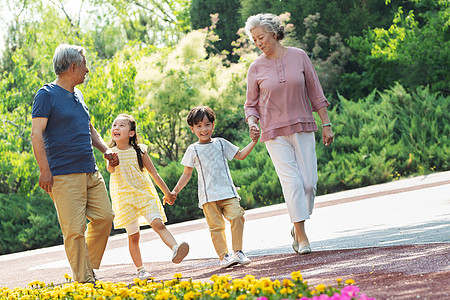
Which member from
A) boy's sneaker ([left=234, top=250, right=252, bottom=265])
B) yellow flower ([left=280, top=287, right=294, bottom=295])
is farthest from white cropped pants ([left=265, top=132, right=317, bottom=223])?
yellow flower ([left=280, top=287, right=294, bottom=295])

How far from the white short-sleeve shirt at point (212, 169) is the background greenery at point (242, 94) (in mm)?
8138

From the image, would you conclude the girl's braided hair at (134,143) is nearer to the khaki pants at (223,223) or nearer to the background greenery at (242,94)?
the khaki pants at (223,223)

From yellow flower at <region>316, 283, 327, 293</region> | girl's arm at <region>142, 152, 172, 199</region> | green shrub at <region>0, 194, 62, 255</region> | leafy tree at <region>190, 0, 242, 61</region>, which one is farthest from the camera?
leafy tree at <region>190, 0, 242, 61</region>

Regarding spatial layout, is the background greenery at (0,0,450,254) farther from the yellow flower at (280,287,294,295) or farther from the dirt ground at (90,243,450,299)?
the yellow flower at (280,287,294,295)

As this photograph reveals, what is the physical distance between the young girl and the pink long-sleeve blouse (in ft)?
3.57

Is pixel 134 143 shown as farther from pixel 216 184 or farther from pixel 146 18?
pixel 146 18

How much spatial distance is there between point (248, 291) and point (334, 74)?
66.8 ft

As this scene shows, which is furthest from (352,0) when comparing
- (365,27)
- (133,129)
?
(133,129)

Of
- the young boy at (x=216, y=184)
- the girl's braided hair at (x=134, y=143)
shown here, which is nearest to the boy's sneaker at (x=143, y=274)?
the young boy at (x=216, y=184)

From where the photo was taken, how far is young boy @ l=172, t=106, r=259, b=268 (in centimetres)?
603

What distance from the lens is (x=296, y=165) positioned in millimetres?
6242

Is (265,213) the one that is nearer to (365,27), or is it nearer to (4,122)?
(4,122)

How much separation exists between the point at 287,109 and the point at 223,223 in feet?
3.79

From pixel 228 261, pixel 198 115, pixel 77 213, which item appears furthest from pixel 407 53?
pixel 77 213
